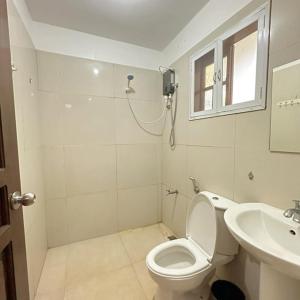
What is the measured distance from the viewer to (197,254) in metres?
1.31

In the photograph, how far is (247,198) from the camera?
1.25 metres

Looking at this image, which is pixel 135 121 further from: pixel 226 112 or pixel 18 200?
pixel 18 200

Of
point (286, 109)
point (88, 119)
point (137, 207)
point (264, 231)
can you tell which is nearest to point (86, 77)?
point (88, 119)

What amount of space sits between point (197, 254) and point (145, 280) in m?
0.57

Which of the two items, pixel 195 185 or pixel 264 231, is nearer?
pixel 264 231

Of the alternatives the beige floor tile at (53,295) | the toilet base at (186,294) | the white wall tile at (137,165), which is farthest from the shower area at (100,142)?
the toilet base at (186,294)

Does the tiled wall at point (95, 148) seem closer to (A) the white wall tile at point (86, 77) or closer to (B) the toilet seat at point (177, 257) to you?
(A) the white wall tile at point (86, 77)

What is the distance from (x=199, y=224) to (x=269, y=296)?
603 millimetres

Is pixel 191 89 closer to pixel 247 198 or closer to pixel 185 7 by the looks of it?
pixel 185 7

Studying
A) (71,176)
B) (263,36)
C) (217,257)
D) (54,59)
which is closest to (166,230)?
(217,257)

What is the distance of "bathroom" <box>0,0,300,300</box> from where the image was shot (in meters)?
0.94

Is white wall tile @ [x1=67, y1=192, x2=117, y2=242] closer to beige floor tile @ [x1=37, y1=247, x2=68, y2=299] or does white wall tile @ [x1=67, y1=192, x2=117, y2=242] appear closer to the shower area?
the shower area

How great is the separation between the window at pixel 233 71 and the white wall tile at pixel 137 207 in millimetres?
1181

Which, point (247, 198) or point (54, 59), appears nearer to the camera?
point (247, 198)
